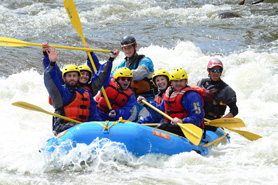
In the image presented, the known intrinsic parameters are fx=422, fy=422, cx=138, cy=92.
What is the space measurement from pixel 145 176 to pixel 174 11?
52.0 ft

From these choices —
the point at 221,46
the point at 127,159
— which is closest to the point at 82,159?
the point at 127,159

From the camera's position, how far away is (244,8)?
19094 millimetres

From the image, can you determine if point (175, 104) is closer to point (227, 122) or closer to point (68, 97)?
point (227, 122)

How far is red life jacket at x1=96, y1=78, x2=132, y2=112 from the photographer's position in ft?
19.1

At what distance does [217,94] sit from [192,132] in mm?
1148

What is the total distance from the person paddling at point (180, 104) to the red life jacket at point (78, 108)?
953 millimetres

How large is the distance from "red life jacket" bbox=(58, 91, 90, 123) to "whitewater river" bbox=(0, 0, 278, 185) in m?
0.50

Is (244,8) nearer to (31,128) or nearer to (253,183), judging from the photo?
(31,128)

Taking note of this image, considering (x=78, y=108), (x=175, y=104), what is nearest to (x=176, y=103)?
(x=175, y=104)

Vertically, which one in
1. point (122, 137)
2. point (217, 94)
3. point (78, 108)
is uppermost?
point (217, 94)

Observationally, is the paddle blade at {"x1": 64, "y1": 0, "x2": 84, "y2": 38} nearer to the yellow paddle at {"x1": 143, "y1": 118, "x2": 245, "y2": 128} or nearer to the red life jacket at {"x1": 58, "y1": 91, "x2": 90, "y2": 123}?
the red life jacket at {"x1": 58, "y1": 91, "x2": 90, "y2": 123}

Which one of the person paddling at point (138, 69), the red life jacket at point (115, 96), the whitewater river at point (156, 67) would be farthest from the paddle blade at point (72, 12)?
the whitewater river at point (156, 67)

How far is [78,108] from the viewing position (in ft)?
16.3

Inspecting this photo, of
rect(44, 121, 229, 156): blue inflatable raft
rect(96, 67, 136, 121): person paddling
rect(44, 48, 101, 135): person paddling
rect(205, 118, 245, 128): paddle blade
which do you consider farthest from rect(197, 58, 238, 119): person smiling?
rect(44, 48, 101, 135): person paddling
